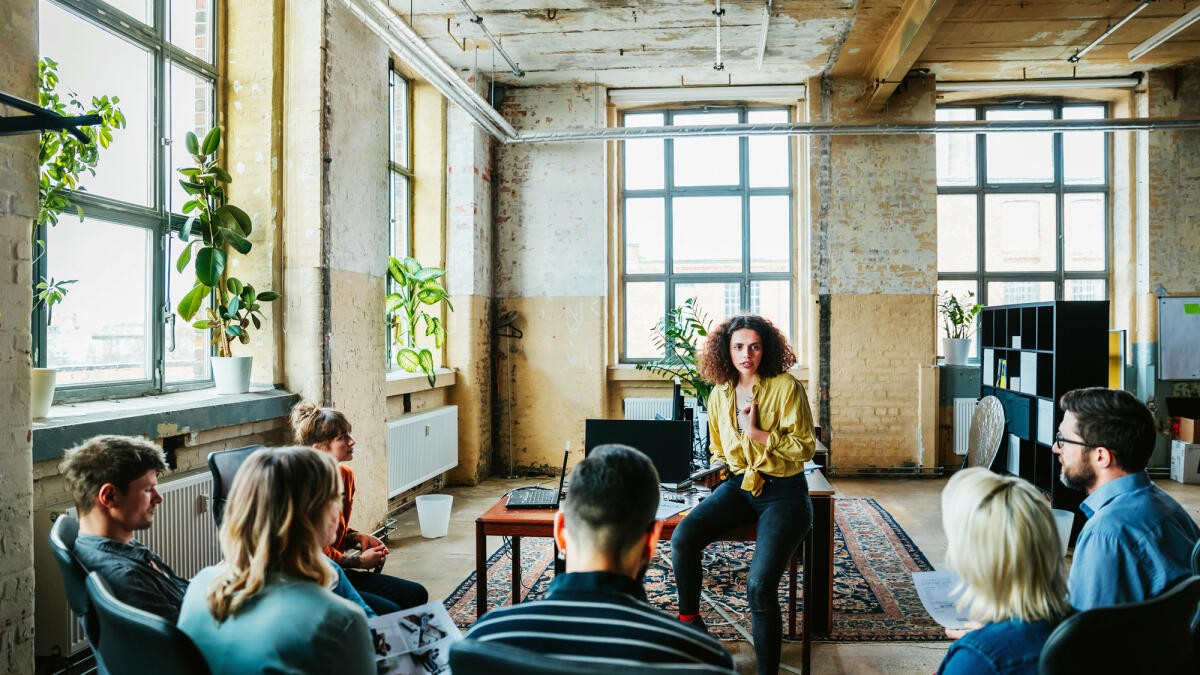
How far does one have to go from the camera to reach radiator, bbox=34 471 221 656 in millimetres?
2988

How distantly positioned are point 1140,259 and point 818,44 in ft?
13.6

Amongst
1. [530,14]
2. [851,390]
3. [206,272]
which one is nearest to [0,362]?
[206,272]

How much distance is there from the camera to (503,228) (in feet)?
26.5

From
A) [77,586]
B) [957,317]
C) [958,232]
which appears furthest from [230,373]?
[958,232]

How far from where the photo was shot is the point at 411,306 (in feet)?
21.6

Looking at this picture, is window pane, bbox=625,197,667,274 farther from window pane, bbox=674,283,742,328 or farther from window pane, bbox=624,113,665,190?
window pane, bbox=674,283,742,328

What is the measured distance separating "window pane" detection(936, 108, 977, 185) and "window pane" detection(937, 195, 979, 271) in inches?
7.8

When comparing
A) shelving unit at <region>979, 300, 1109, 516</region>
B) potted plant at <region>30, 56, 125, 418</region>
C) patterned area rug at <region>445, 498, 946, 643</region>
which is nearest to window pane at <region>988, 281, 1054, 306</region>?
shelving unit at <region>979, 300, 1109, 516</region>

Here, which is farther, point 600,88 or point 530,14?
point 600,88

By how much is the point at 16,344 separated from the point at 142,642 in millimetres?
1709

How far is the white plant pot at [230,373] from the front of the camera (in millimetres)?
4180

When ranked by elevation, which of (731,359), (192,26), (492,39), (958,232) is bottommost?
(731,359)

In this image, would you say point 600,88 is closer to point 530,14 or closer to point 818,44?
point 530,14

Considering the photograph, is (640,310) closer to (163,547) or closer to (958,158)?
(958,158)
